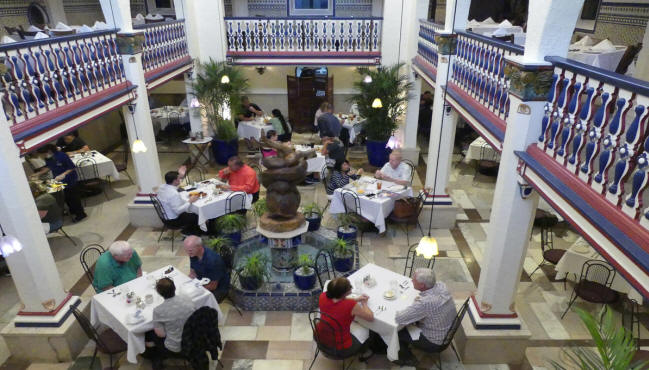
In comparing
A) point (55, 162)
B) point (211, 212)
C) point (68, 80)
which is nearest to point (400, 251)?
point (211, 212)

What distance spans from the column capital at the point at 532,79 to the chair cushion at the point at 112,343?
16.2 feet

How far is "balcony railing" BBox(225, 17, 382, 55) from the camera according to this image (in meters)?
11.5

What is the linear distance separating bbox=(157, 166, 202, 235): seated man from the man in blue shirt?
2.17m

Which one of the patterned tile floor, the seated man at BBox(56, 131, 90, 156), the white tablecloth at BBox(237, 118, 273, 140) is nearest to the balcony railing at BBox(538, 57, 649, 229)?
the patterned tile floor

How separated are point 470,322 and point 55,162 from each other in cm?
773

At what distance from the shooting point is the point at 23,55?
5.08 meters

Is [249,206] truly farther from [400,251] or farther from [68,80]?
[68,80]

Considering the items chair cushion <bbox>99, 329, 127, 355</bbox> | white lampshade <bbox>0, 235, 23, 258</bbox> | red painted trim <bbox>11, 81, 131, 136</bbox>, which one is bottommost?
chair cushion <bbox>99, 329, 127, 355</bbox>

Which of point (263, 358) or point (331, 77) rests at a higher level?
point (331, 77)

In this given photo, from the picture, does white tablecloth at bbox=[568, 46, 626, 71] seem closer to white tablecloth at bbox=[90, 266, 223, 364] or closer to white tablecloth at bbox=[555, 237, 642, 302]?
white tablecloth at bbox=[555, 237, 642, 302]

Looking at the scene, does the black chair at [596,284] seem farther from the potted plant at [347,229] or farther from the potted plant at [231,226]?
the potted plant at [231,226]

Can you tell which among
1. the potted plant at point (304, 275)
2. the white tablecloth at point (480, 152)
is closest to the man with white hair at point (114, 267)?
the potted plant at point (304, 275)

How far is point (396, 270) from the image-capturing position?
7.01m

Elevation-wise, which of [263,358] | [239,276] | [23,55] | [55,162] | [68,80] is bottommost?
[263,358]
